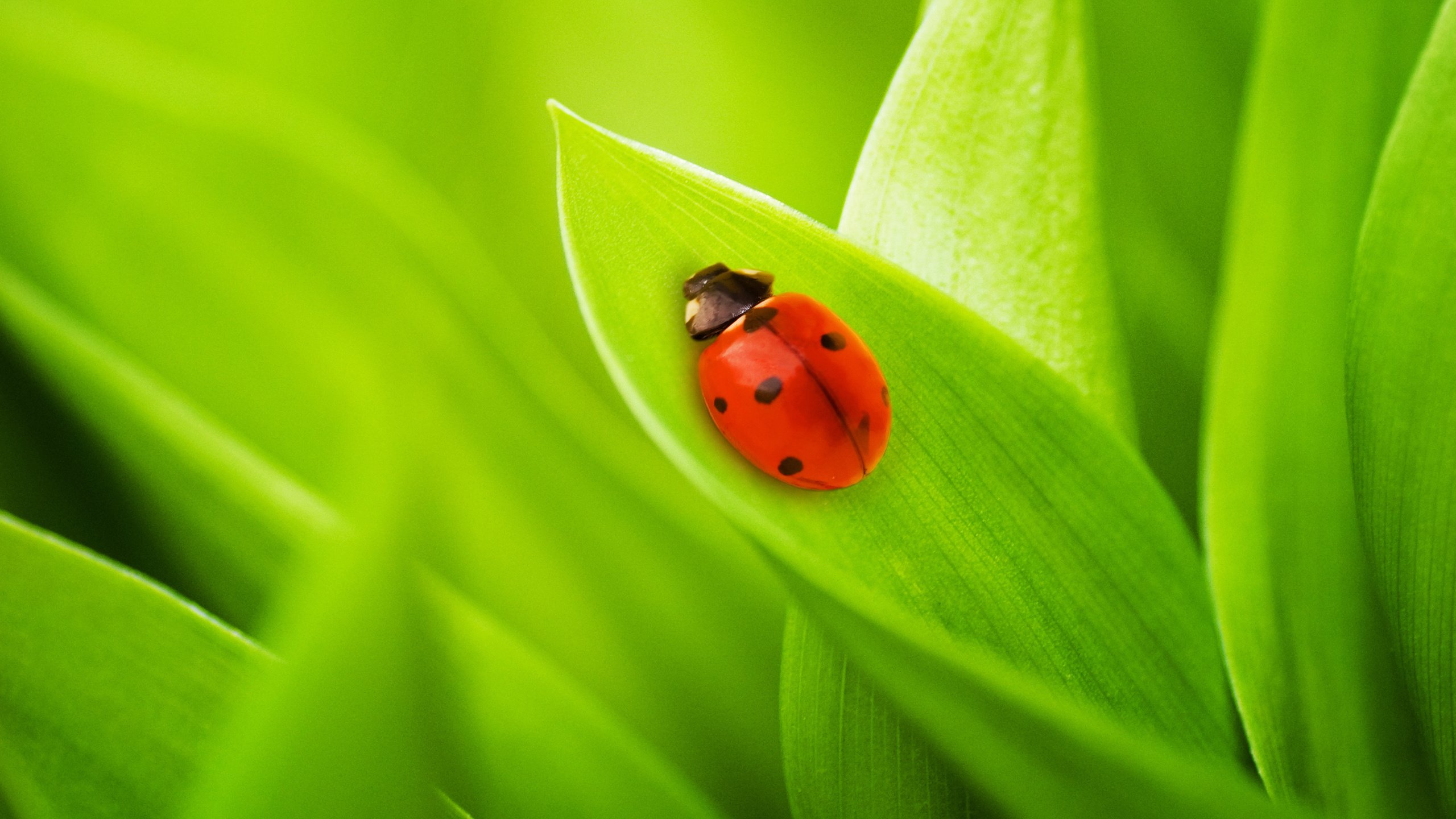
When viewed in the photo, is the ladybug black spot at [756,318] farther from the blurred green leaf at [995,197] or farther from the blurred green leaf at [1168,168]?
the blurred green leaf at [1168,168]

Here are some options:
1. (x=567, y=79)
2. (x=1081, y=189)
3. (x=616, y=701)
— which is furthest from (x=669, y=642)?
(x=567, y=79)

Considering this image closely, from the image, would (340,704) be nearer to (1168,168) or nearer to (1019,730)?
(1019,730)

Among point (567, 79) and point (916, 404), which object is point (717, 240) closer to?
A: point (916, 404)

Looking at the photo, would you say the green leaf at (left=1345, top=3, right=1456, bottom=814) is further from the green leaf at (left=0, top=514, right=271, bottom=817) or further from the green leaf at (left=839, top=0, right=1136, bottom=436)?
the green leaf at (left=0, top=514, right=271, bottom=817)

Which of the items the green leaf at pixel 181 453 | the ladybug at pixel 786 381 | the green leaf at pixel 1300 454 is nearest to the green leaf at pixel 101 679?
the green leaf at pixel 181 453

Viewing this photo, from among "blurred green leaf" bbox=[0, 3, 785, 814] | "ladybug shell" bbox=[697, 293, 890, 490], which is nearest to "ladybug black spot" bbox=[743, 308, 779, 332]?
"ladybug shell" bbox=[697, 293, 890, 490]

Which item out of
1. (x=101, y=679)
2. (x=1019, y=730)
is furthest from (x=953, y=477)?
(x=101, y=679)

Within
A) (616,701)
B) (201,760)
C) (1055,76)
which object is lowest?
(616,701)
